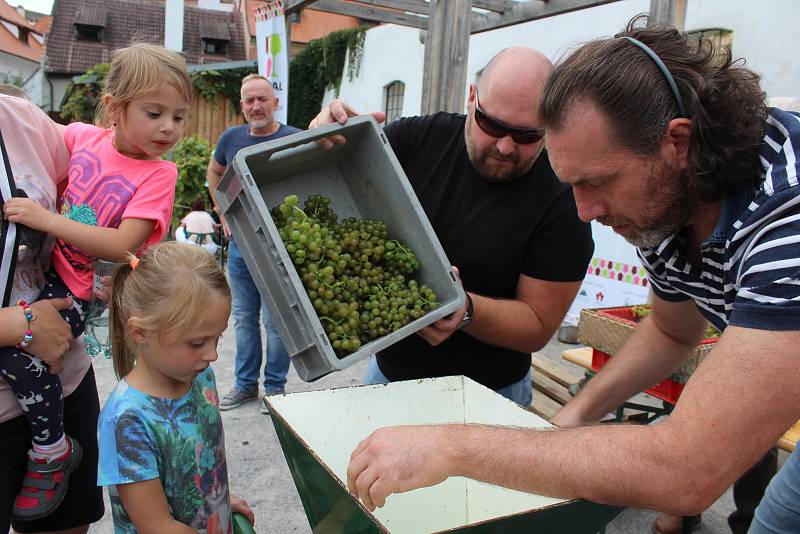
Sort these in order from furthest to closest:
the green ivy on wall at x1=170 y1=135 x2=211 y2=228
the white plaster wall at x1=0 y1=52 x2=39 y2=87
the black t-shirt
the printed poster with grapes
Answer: the white plaster wall at x1=0 y1=52 x2=39 y2=87 < the green ivy on wall at x1=170 y1=135 x2=211 y2=228 < the printed poster with grapes < the black t-shirt

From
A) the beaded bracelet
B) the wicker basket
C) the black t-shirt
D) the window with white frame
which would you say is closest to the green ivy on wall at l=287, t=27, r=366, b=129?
the window with white frame

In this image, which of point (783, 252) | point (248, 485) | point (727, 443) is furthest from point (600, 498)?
point (248, 485)

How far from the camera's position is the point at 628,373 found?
189 centimetres

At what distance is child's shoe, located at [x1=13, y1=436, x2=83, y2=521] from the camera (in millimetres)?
1550

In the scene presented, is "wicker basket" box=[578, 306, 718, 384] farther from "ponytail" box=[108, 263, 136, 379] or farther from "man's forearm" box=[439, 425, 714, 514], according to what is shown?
"ponytail" box=[108, 263, 136, 379]

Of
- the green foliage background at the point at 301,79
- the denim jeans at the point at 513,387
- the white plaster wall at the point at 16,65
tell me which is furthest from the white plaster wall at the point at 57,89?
the denim jeans at the point at 513,387

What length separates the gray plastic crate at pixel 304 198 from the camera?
4.83ft

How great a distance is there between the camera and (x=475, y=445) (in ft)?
3.51

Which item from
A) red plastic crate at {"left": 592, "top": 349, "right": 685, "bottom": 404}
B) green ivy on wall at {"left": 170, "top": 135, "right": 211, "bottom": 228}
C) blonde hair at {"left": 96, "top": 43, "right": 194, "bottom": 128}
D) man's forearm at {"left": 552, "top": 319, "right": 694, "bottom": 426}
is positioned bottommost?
green ivy on wall at {"left": 170, "top": 135, "right": 211, "bottom": 228}

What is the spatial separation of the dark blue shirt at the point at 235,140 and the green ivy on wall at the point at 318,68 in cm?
911

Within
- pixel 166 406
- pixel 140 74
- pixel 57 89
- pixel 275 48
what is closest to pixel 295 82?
pixel 275 48

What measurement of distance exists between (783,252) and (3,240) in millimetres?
1690

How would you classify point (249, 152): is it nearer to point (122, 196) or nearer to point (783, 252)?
point (122, 196)

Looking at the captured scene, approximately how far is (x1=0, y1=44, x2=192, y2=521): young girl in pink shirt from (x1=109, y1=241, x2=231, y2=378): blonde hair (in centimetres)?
17
